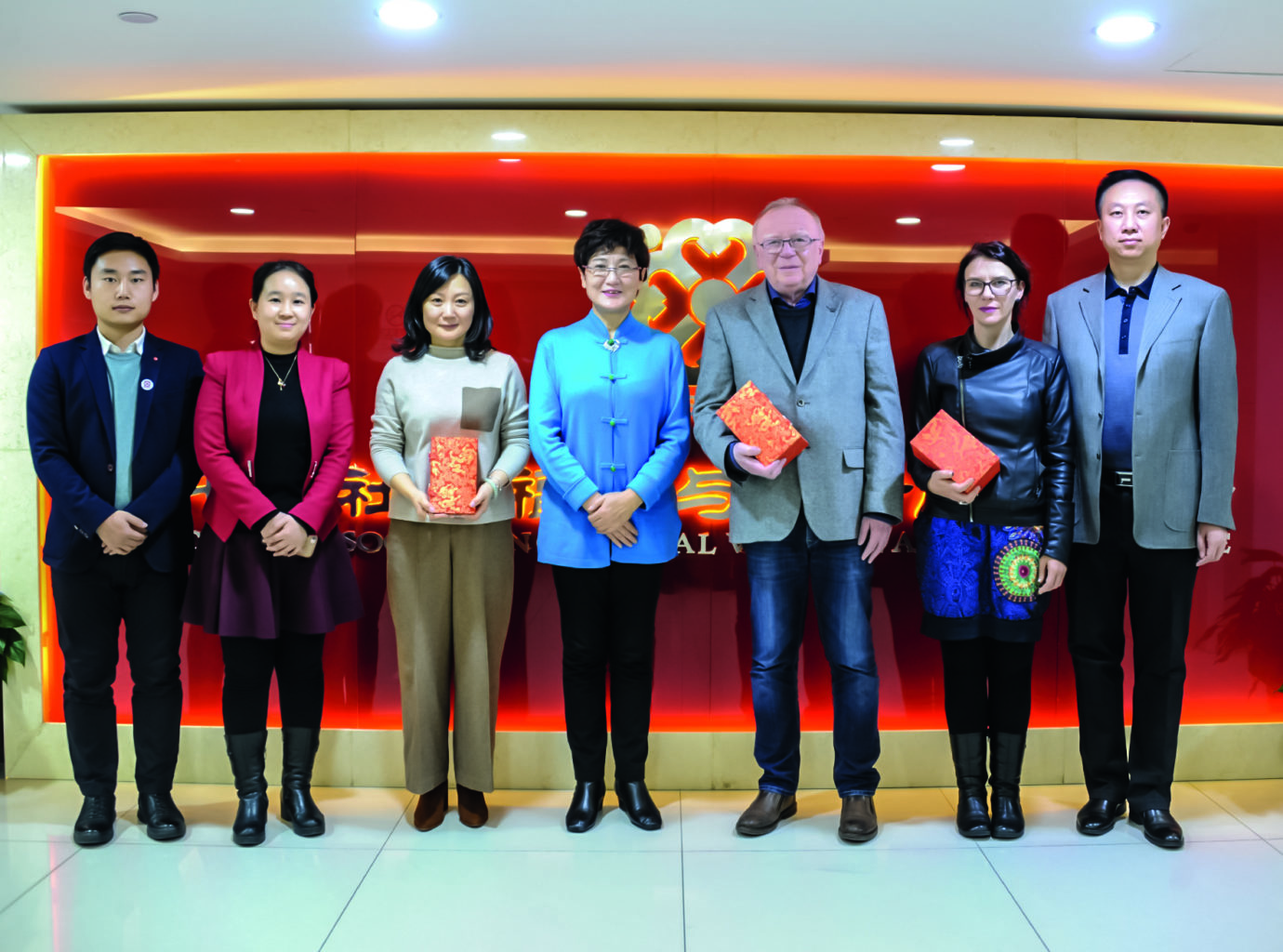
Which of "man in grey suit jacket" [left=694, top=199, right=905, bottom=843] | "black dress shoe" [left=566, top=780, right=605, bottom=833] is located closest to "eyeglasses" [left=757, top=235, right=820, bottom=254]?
"man in grey suit jacket" [left=694, top=199, right=905, bottom=843]

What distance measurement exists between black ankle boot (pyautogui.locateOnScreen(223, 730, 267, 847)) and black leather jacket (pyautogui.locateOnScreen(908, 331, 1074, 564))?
95.3 inches

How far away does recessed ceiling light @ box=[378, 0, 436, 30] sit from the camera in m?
2.80

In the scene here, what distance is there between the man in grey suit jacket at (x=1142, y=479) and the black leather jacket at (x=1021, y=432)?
13 centimetres

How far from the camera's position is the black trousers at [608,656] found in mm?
3084

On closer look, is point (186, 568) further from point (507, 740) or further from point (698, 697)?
point (698, 697)

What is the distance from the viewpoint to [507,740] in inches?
140

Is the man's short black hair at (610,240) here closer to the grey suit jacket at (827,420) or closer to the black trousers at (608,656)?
the grey suit jacket at (827,420)

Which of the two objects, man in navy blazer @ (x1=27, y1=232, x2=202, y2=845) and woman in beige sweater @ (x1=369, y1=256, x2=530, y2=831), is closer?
man in navy blazer @ (x1=27, y1=232, x2=202, y2=845)

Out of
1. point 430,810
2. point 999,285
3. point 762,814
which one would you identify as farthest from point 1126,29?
point 430,810

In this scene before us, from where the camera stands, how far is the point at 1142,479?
2.98 m

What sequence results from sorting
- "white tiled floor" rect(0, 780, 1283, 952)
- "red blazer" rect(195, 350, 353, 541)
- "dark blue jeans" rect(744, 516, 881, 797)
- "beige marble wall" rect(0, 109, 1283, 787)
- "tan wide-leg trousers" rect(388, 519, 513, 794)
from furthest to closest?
"beige marble wall" rect(0, 109, 1283, 787) < "tan wide-leg trousers" rect(388, 519, 513, 794) < "dark blue jeans" rect(744, 516, 881, 797) < "red blazer" rect(195, 350, 353, 541) < "white tiled floor" rect(0, 780, 1283, 952)

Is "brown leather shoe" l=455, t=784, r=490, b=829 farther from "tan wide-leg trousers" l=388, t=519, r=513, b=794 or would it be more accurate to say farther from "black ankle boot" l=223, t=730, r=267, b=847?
"black ankle boot" l=223, t=730, r=267, b=847

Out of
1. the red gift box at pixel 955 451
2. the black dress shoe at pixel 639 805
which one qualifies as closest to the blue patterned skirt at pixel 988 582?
the red gift box at pixel 955 451

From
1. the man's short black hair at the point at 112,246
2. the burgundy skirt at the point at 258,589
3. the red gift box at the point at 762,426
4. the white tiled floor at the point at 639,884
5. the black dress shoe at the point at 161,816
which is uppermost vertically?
the man's short black hair at the point at 112,246
